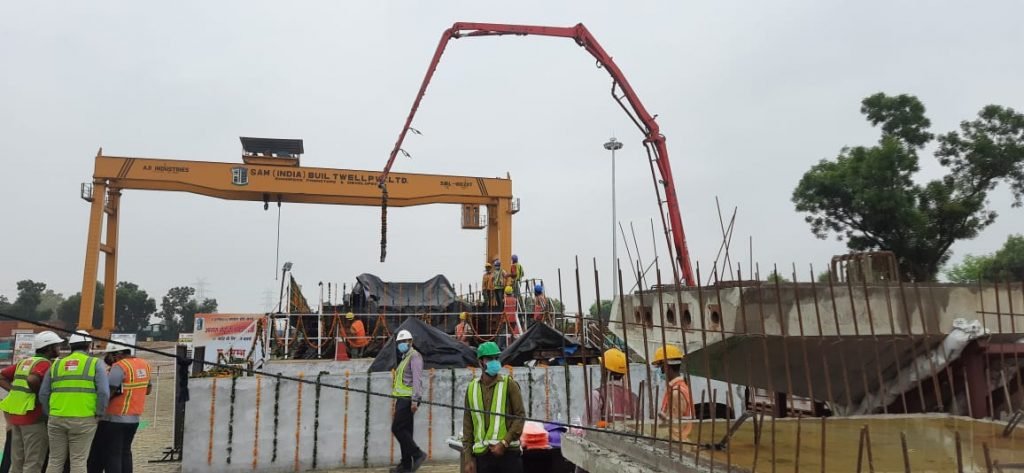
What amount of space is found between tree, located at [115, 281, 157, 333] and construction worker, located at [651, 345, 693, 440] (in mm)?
89234

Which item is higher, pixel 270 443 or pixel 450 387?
pixel 450 387

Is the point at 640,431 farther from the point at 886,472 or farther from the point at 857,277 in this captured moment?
the point at 857,277

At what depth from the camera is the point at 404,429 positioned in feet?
25.6

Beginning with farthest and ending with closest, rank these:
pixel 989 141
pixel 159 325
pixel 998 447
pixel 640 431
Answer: pixel 159 325 < pixel 989 141 < pixel 640 431 < pixel 998 447

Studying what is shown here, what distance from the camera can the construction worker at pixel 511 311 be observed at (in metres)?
14.8

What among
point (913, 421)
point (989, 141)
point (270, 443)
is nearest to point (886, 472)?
point (913, 421)

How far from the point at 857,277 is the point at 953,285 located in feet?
5.79

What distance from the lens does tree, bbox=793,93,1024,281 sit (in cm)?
1741

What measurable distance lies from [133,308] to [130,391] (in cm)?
8721

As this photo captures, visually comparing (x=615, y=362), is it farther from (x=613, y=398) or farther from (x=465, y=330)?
(x=465, y=330)

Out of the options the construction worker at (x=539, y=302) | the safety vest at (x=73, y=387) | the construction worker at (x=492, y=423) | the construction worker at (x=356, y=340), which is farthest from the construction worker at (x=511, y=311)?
the construction worker at (x=492, y=423)

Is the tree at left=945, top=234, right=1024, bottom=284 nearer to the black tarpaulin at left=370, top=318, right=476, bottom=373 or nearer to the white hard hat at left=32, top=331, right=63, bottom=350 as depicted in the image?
the black tarpaulin at left=370, top=318, right=476, bottom=373

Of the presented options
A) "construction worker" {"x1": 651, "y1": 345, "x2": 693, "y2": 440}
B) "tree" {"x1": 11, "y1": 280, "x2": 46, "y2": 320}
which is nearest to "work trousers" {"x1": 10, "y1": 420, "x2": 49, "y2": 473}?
"construction worker" {"x1": 651, "y1": 345, "x2": 693, "y2": 440}

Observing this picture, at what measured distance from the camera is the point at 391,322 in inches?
605
